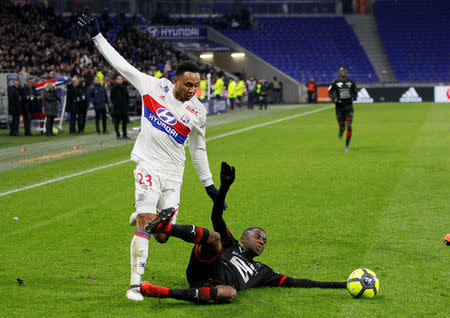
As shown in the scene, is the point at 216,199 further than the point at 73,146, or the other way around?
the point at 73,146

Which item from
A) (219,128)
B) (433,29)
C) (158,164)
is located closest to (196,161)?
(158,164)

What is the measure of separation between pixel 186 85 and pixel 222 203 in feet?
3.83

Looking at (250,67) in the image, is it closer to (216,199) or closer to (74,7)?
(74,7)

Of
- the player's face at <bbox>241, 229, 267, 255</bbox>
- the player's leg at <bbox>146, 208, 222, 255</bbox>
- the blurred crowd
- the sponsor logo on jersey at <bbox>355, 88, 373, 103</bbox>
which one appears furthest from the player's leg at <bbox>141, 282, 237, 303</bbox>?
the blurred crowd

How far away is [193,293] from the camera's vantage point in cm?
585

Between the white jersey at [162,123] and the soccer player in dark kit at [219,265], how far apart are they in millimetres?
675

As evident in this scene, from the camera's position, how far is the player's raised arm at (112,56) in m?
6.54

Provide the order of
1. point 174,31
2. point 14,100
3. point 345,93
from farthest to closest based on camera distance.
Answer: point 174,31 < point 14,100 < point 345,93

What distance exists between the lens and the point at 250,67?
58.2 metres

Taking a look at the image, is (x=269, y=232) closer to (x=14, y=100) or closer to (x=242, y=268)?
(x=242, y=268)

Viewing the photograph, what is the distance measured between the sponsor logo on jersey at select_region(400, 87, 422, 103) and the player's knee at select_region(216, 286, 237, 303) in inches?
1918

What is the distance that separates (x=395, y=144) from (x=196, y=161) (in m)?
15.0

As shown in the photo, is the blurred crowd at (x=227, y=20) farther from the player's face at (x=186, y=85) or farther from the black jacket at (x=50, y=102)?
the player's face at (x=186, y=85)

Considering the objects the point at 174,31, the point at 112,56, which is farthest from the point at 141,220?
the point at 174,31
